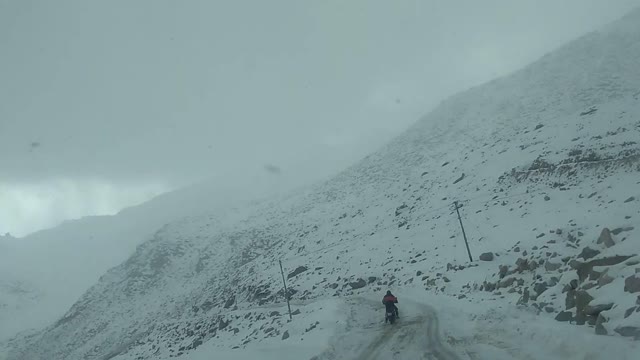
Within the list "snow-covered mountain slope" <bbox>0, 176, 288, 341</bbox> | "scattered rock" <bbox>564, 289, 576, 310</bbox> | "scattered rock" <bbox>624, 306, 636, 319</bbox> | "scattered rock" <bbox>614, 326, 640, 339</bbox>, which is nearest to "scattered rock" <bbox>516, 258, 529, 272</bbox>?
"scattered rock" <bbox>564, 289, 576, 310</bbox>

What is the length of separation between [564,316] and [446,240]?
25610 mm

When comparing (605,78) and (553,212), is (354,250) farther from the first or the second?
(605,78)

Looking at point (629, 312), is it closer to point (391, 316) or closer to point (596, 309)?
Answer: point (596, 309)

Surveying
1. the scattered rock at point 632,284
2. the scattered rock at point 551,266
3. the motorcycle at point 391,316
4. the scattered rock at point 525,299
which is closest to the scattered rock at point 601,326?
the scattered rock at point 632,284

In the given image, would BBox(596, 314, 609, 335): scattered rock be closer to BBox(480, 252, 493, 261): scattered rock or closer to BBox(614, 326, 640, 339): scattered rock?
BBox(614, 326, 640, 339): scattered rock

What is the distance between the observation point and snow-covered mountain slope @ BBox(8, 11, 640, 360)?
16.0 m

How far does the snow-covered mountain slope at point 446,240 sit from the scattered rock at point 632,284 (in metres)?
0.04

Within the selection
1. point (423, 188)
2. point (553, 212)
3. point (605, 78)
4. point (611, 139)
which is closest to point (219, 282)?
point (423, 188)

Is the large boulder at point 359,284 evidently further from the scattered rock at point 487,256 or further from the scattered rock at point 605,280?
the scattered rock at point 605,280

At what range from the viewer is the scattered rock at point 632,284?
10.4 metres

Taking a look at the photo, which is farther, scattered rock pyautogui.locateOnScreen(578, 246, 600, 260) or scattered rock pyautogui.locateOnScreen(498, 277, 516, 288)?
scattered rock pyautogui.locateOnScreen(498, 277, 516, 288)

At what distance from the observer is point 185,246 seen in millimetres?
94062

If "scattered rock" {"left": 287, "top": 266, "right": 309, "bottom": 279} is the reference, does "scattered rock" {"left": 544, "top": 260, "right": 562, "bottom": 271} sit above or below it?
above

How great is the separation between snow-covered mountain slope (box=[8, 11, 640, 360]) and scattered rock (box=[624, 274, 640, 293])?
4cm
